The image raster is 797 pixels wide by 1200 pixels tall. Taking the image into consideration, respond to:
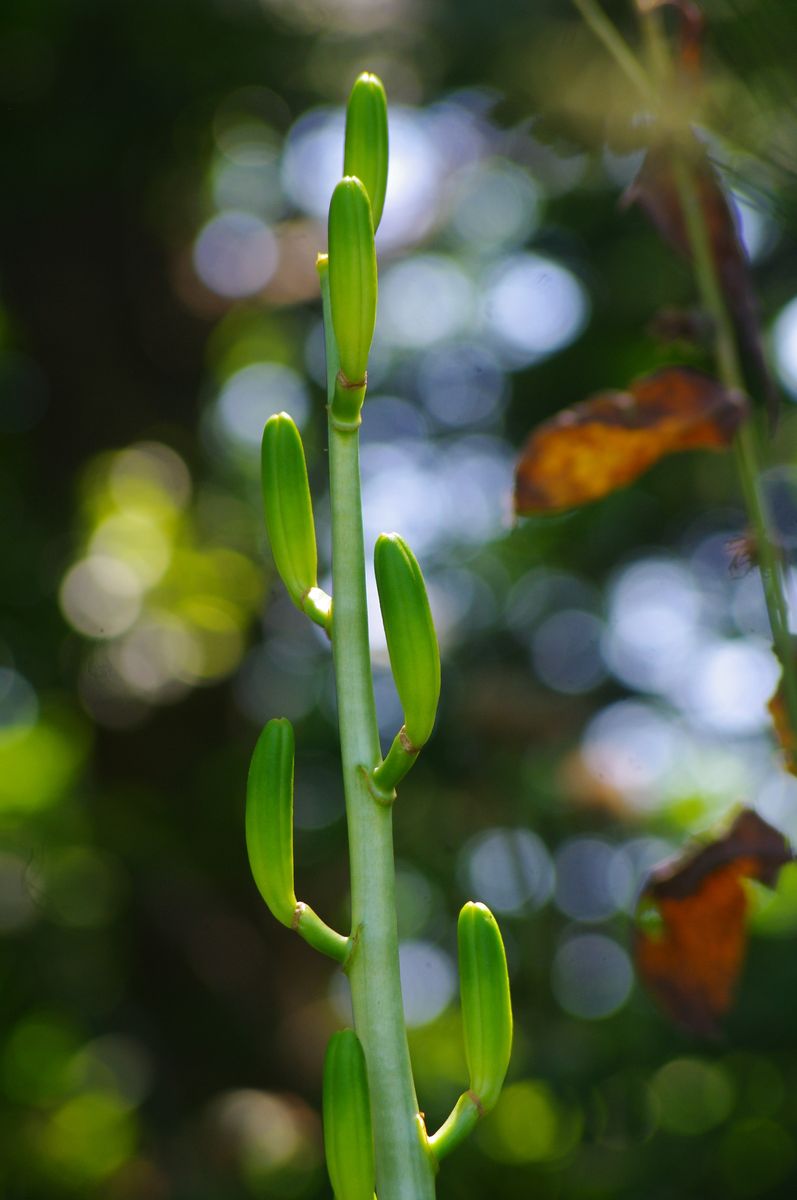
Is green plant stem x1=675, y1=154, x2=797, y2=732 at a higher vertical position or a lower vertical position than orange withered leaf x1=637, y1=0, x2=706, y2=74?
lower

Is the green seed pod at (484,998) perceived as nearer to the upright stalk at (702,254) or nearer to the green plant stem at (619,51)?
the upright stalk at (702,254)

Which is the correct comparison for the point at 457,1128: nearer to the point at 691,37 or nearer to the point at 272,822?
the point at 272,822

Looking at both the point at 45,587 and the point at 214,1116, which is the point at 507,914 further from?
the point at 45,587

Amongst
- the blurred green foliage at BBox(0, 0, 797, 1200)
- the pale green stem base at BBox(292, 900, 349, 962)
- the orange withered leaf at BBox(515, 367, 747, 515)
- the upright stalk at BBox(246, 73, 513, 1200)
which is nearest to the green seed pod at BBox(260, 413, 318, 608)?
the upright stalk at BBox(246, 73, 513, 1200)

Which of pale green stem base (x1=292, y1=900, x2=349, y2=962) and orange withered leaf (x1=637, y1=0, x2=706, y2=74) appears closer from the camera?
pale green stem base (x1=292, y1=900, x2=349, y2=962)

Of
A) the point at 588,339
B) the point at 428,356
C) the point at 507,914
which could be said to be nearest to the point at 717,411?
the point at 507,914

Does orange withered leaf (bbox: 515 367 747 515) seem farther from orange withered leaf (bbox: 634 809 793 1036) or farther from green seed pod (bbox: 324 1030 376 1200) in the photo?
green seed pod (bbox: 324 1030 376 1200)

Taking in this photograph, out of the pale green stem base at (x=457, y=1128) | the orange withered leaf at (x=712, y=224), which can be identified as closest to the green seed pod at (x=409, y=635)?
the pale green stem base at (x=457, y=1128)
